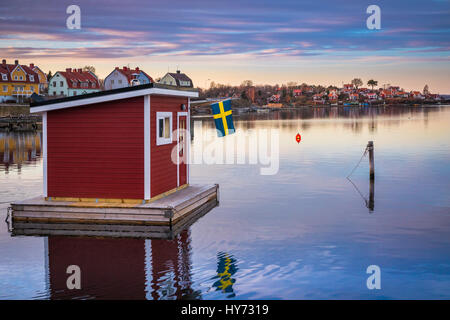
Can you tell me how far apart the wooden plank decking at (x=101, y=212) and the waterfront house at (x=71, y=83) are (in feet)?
341

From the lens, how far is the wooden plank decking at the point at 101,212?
15781 millimetres

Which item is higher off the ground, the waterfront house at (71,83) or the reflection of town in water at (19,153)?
the waterfront house at (71,83)

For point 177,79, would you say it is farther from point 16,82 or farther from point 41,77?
point 16,82

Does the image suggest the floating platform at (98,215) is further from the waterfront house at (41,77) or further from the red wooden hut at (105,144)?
the waterfront house at (41,77)

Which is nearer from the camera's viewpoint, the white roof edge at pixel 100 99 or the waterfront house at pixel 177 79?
the white roof edge at pixel 100 99

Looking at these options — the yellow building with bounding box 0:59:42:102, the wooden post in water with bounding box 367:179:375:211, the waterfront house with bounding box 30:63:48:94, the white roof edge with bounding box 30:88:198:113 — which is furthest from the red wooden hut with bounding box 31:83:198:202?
→ the waterfront house with bounding box 30:63:48:94

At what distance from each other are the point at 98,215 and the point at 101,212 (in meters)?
0.14

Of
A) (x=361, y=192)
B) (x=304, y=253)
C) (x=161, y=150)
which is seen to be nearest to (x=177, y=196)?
(x=161, y=150)

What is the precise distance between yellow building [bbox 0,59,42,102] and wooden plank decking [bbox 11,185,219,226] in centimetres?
9975

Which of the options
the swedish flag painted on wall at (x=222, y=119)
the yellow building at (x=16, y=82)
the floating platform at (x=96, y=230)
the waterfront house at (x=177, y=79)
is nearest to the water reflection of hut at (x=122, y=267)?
the floating platform at (x=96, y=230)

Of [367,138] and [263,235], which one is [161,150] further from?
[367,138]

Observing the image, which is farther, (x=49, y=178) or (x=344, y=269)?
(x=49, y=178)

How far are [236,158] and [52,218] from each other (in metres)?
26.5
